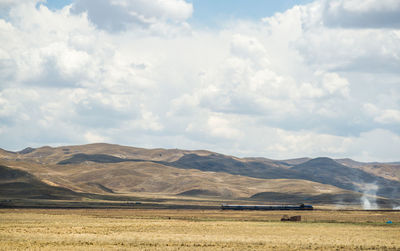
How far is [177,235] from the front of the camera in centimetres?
7256

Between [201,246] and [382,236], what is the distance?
92.6 feet

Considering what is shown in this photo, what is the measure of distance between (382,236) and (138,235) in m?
33.4

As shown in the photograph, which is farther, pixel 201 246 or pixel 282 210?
pixel 282 210

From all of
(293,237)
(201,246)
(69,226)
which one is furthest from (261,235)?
(69,226)

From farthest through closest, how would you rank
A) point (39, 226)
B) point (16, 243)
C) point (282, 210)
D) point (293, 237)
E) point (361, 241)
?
Answer: point (282, 210), point (39, 226), point (293, 237), point (361, 241), point (16, 243)

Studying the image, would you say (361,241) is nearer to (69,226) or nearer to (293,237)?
(293,237)

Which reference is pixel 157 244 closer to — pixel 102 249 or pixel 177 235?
pixel 102 249

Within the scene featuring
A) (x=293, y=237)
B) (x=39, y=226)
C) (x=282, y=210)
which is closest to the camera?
(x=293, y=237)

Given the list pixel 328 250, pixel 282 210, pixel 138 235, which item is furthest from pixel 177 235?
pixel 282 210

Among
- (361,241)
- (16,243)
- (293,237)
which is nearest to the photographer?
(16,243)

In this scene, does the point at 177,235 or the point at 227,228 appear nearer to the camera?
the point at 177,235

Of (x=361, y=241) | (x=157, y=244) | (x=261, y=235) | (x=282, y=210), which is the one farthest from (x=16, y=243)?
(x=282, y=210)

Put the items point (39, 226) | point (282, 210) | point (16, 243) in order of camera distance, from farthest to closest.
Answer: point (282, 210) < point (39, 226) < point (16, 243)

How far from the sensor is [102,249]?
2228 inches
